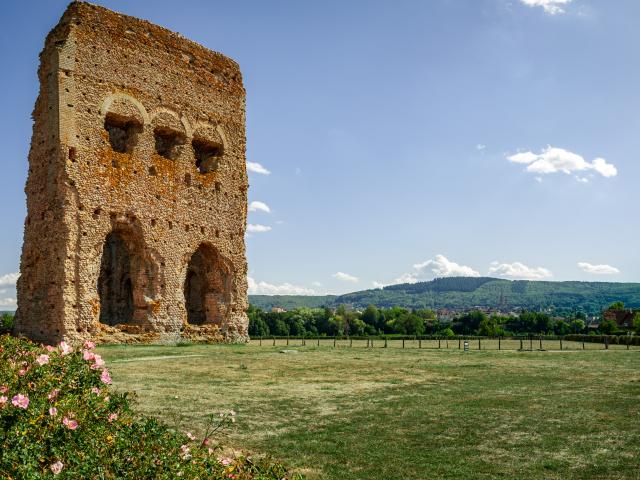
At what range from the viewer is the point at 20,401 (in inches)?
156

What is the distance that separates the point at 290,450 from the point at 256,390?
4370 mm

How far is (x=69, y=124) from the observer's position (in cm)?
1981

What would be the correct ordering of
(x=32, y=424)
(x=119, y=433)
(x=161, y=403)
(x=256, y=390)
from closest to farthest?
(x=32, y=424)
(x=119, y=433)
(x=161, y=403)
(x=256, y=390)

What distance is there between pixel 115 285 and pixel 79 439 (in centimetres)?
2290

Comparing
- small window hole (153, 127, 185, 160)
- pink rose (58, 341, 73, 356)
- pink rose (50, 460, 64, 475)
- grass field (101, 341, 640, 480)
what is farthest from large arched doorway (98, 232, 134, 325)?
pink rose (50, 460, 64, 475)

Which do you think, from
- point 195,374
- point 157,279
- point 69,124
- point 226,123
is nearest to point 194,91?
point 226,123

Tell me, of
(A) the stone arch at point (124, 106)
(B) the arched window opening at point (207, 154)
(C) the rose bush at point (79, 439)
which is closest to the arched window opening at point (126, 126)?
(A) the stone arch at point (124, 106)

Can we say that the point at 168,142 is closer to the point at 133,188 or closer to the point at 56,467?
the point at 133,188

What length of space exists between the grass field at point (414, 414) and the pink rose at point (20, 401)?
9.00 ft

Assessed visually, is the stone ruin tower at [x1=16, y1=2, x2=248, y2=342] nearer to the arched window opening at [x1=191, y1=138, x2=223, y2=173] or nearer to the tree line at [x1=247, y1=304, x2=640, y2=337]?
the arched window opening at [x1=191, y1=138, x2=223, y2=173]

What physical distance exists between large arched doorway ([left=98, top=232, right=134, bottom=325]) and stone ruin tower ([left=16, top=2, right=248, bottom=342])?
0.05m

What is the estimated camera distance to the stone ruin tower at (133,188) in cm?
1972

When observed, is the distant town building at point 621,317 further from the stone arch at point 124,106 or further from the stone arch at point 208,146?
the stone arch at point 124,106

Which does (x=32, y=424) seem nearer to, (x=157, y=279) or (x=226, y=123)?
(x=157, y=279)
